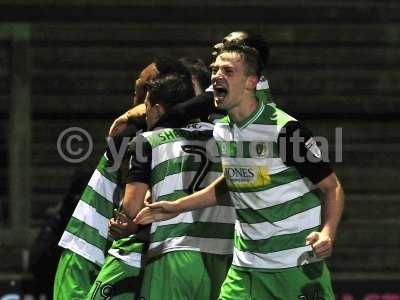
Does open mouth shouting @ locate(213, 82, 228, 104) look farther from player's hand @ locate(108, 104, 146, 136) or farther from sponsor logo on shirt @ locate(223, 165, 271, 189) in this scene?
player's hand @ locate(108, 104, 146, 136)

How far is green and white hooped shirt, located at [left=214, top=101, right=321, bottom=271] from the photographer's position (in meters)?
5.64

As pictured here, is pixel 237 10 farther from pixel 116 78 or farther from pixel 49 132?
pixel 49 132

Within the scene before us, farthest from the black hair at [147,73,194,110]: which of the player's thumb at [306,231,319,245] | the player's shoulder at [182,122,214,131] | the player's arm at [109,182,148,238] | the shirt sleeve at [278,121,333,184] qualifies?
the player's thumb at [306,231,319,245]

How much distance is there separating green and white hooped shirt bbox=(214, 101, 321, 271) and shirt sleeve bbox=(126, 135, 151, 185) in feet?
1.29

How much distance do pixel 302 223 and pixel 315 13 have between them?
18.1ft

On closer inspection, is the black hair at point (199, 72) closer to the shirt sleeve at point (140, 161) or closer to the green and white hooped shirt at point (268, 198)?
the shirt sleeve at point (140, 161)

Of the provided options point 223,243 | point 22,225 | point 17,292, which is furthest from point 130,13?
point 223,243

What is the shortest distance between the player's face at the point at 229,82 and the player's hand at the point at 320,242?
69 cm

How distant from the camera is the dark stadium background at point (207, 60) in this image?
421 inches

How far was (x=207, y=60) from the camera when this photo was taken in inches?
427

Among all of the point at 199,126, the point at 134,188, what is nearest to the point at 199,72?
the point at 199,126

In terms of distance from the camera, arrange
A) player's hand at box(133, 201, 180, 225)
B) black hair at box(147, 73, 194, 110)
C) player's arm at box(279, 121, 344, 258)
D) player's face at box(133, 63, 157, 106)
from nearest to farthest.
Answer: player's arm at box(279, 121, 344, 258)
player's hand at box(133, 201, 180, 225)
black hair at box(147, 73, 194, 110)
player's face at box(133, 63, 157, 106)

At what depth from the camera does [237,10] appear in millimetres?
10938

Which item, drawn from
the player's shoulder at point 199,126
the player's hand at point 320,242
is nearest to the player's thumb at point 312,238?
the player's hand at point 320,242
